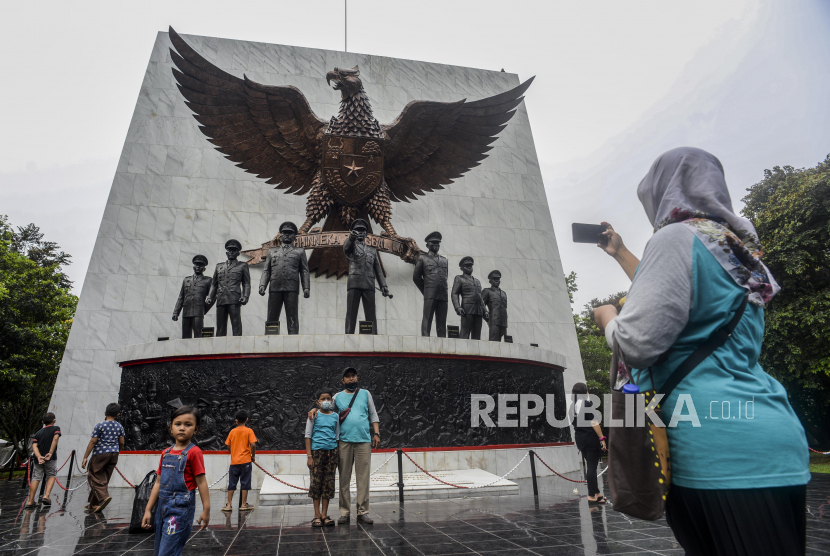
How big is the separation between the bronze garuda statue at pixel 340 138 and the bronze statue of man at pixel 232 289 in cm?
211

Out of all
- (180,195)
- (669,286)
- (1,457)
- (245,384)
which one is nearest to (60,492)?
(245,384)

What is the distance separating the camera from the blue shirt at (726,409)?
125cm

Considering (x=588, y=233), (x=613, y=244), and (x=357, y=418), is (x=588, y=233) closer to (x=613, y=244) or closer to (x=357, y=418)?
(x=613, y=244)

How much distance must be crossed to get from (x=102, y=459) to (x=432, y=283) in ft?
20.4

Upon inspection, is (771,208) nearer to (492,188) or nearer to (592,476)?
(492,188)

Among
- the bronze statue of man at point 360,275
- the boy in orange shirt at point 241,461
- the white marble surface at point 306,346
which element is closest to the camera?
the boy in orange shirt at point 241,461

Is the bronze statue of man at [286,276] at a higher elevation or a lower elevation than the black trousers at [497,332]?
higher

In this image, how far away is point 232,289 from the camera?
9992mm

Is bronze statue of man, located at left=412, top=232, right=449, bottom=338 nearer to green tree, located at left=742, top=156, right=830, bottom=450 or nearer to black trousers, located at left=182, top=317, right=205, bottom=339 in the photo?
black trousers, located at left=182, top=317, right=205, bottom=339

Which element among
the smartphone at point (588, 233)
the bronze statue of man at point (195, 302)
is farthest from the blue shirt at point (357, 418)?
the bronze statue of man at point (195, 302)

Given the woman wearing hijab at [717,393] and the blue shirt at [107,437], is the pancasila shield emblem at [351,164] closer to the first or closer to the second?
the blue shirt at [107,437]

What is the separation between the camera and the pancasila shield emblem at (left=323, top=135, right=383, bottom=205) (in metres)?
11.6

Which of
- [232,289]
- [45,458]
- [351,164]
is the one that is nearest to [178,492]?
[45,458]

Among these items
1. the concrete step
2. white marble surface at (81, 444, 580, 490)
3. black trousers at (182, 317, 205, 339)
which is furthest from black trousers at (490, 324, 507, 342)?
black trousers at (182, 317, 205, 339)
